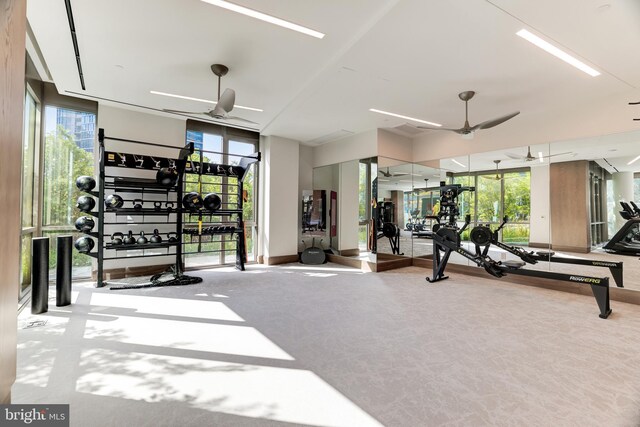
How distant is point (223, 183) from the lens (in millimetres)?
6879

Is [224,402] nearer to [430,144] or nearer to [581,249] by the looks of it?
[581,249]

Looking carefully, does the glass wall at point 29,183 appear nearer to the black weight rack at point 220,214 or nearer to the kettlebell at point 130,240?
the kettlebell at point 130,240

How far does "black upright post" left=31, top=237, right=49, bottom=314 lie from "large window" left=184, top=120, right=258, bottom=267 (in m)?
2.87

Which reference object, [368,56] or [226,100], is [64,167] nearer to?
[226,100]

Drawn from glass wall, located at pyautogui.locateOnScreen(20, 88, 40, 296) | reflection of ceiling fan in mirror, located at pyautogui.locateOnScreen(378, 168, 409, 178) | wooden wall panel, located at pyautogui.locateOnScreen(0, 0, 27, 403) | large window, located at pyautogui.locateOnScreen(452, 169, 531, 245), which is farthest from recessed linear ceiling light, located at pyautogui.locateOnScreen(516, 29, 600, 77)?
glass wall, located at pyautogui.locateOnScreen(20, 88, 40, 296)

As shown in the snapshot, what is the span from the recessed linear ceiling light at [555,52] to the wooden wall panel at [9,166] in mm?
4275

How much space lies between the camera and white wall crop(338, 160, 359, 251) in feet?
24.6

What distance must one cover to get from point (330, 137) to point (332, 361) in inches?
240

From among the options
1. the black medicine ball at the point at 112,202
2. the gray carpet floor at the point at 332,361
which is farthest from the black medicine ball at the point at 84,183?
the gray carpet floor at the point at 332,361

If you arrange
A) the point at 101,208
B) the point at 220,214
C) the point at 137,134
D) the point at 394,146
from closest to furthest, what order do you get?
the point at 101,208 < the point at 137,134 < the point at 220,214 < the point at 394,146

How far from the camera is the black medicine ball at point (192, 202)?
5777 millimetres

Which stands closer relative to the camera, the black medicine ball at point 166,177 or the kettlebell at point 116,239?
the kettlebell at point 116,239

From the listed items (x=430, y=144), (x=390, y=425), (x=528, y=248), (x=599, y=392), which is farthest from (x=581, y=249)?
(x=390, y=425)

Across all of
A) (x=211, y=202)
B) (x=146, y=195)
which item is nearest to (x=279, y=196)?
(x=211, y=202)
